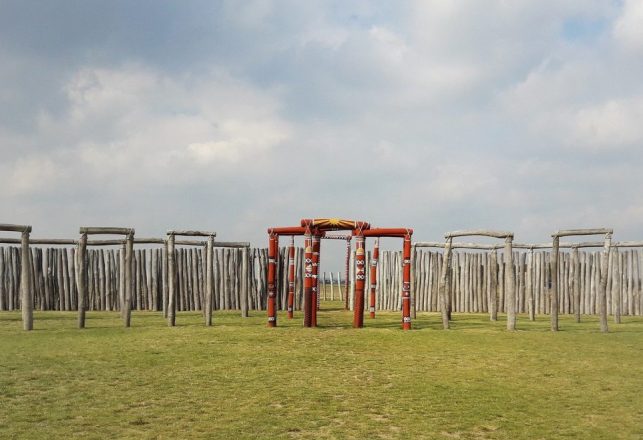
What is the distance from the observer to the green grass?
5.53 meters

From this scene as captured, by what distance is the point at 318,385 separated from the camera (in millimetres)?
7070

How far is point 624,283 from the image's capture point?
18.1m

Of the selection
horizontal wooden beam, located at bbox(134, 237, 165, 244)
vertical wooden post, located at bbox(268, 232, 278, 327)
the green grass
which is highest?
horizontal wooden beam, located at bbox(134, 237, 165, 244)

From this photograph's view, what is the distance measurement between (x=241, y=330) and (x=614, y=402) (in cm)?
696

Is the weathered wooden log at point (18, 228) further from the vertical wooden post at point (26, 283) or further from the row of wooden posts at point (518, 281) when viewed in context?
the row of wooden posts at point (518, 281)

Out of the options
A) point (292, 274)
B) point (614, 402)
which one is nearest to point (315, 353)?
point (614, 402)

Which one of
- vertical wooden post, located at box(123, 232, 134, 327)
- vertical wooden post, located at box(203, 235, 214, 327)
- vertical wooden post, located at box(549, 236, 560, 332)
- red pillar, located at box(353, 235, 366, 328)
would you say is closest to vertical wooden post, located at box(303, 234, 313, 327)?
red pillar, located at box(353, 235, 366, 328)

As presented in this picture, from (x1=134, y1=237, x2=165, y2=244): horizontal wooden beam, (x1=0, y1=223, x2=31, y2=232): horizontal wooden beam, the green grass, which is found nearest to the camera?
the green grass

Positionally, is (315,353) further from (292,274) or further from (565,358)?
(292,274)

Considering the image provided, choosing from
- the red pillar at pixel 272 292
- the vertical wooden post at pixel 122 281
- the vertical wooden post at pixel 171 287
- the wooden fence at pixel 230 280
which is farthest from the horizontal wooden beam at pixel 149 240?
the wooden fence at pixel 230 280

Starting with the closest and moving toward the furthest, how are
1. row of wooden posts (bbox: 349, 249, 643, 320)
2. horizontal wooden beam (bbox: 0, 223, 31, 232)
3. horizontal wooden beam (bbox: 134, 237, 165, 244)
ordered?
horizontal wooden beam (bbox: 0, 223, 31, 232) < horizontal wooden beam (bbox: 134, 237, 165, 244) < row of wooden posts (bbox: 349, 249, 643, 320)

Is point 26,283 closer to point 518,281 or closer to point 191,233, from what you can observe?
point 191,233

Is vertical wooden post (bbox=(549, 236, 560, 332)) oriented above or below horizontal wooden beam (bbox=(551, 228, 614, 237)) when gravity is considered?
below

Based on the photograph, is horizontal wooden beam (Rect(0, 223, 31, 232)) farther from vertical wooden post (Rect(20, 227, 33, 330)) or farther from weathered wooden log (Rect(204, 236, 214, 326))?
weathered wooden log (Rect(204, 236, 214, 326))
